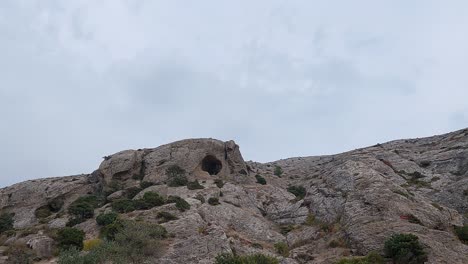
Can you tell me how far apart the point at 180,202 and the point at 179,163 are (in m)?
20.0

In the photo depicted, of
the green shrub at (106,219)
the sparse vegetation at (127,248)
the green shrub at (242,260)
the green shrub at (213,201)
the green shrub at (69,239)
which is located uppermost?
the green shrub at (213,201)

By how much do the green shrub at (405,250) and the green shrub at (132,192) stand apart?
38066 mm

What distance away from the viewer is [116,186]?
70312mm

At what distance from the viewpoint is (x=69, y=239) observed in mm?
42031

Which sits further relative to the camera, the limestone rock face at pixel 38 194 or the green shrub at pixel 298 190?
the limestone rock face at pixel 38 194

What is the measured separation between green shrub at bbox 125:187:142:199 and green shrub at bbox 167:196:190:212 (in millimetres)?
9329

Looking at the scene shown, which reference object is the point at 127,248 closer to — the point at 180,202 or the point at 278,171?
the point at 180,202

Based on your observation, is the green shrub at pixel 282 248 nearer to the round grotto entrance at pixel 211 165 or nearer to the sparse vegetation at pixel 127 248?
the sparse vegetation at pixel 127 248

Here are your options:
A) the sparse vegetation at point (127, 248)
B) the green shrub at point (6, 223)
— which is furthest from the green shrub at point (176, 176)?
the green shrub at point (6, 223)

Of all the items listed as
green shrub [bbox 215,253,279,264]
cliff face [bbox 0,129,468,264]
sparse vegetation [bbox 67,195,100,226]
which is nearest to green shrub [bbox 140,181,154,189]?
cliff face [bbox 0,129,468,264]

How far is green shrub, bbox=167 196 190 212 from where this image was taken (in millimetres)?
51934

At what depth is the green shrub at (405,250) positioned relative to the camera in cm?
3497

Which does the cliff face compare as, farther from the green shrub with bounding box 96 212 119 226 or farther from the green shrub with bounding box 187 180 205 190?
the green shrub with bounding box 96 212 119 226

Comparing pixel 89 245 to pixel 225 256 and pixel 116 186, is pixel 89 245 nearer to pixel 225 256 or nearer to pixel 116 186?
pixel 225 256
